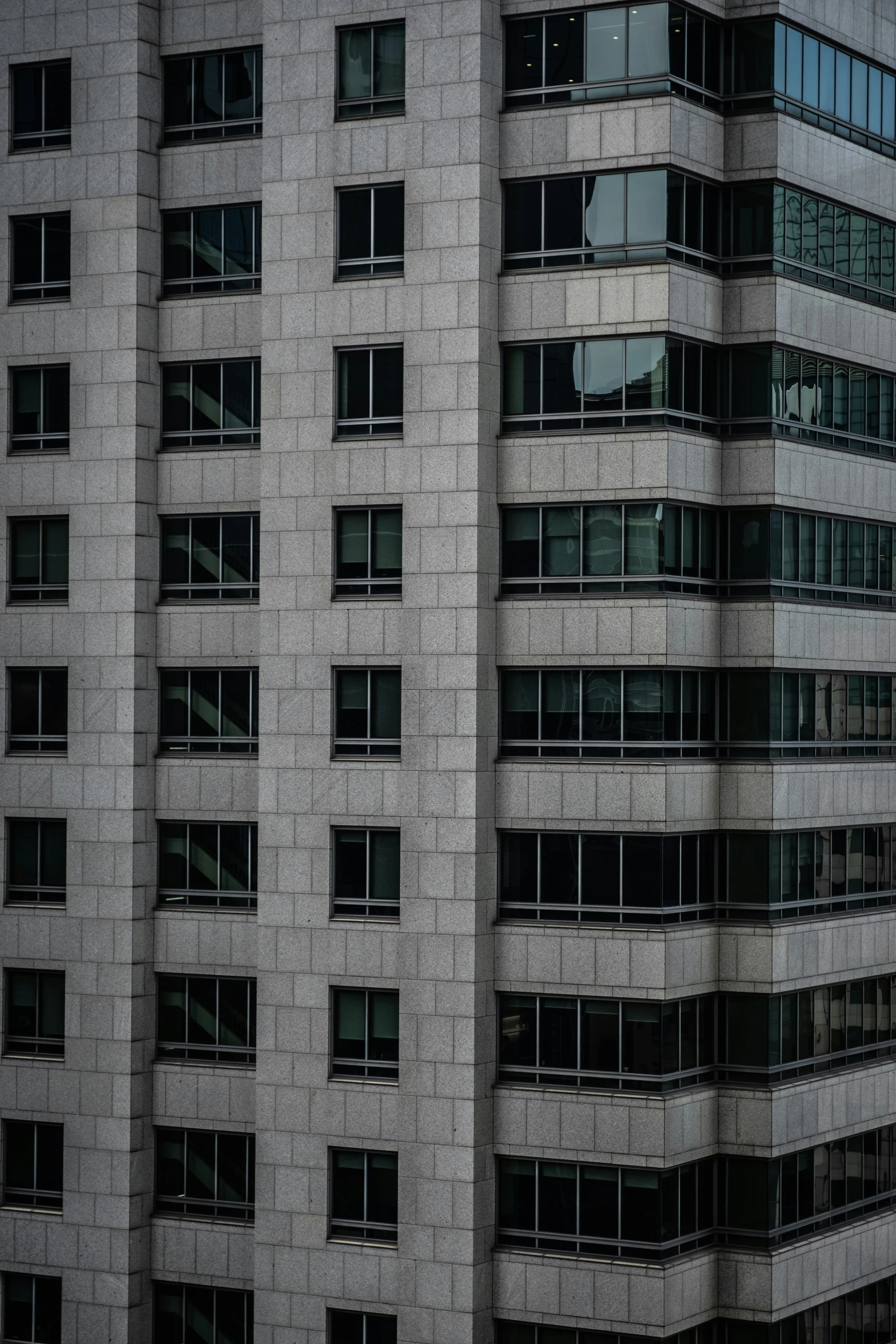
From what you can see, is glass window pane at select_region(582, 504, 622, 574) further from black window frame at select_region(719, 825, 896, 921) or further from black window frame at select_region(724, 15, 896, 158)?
black window frame at select_region(724, 15, 896, 158)

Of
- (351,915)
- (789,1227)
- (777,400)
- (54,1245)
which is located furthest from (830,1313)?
(777,400)

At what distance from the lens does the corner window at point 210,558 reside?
46312mm

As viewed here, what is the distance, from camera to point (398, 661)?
4409 cm

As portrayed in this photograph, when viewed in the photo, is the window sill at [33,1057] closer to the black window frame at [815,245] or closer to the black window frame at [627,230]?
the black window frame at [627,230]

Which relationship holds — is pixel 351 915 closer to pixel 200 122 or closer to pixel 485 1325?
pixel 485 1325

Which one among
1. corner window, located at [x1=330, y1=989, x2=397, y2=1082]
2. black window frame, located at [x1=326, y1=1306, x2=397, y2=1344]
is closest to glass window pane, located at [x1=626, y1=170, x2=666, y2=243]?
corner window, located at [x1=330, y1=989, x2=397, y2=1082]

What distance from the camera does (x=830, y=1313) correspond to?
46500 millimetres

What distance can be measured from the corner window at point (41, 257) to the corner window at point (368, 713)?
12.1 m

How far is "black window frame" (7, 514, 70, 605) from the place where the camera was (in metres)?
47.3

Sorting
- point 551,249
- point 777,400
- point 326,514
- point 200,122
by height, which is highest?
point 200,122

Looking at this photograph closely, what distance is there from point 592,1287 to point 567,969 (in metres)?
7.02

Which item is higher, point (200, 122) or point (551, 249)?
point (200, 122)

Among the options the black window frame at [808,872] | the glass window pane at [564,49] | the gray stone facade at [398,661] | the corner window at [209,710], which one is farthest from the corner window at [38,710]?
the glass window pane at [564,49]

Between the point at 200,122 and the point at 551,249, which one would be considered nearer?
the point at 551,249
